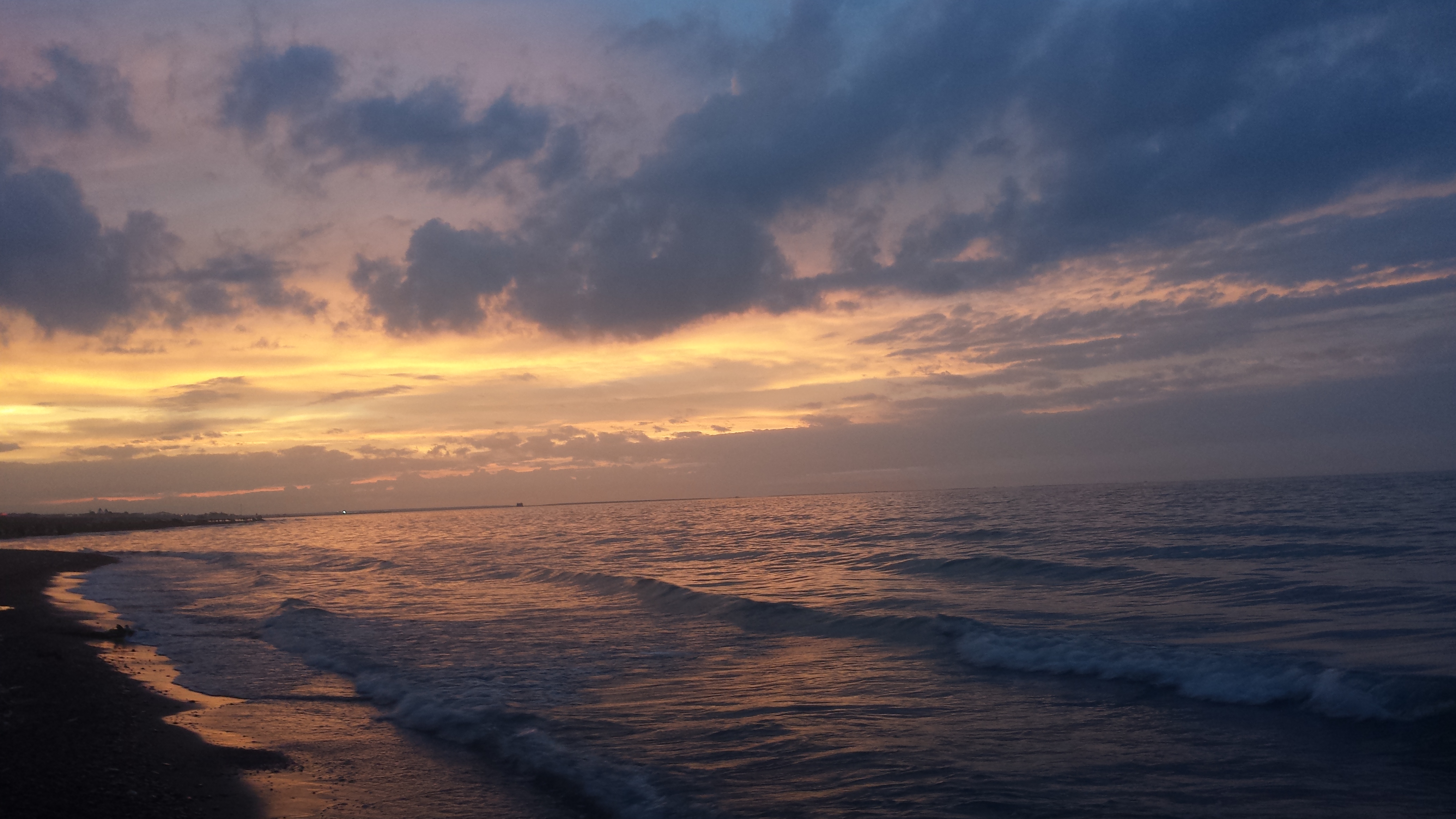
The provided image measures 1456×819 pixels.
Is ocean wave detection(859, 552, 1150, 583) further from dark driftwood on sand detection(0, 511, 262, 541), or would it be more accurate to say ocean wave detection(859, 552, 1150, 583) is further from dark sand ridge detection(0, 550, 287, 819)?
dark driftwood on sand detection(0, 511, 262, 541)

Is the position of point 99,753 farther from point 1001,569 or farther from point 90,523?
point 90,523

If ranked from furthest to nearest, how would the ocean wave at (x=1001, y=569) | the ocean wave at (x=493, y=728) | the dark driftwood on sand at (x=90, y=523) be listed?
1. the dark driftwood on sand at (x=90, y=523)
2. the ocean wave at (x=1001, y=569)
3. the ocean wave at (x=493, y=728)

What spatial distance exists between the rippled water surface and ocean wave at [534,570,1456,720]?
0.06 m

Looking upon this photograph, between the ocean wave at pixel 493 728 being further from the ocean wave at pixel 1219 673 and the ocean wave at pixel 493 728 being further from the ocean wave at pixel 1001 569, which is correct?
the ocean wave at pixel 1001 569

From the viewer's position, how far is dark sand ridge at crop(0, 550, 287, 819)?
7488mm

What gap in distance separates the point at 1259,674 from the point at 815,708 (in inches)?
283

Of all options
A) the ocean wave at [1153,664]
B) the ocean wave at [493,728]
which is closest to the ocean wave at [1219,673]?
the ocean wave at [1153,664]

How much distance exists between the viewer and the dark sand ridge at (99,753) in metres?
7.49

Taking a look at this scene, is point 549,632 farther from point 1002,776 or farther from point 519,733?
point 1002,776

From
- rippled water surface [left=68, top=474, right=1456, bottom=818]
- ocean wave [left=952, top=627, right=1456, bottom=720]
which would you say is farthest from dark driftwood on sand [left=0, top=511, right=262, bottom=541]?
ocean wave [left=952, top=627, right=1456, bottom=720]

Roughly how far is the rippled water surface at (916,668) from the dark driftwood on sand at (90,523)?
9057cm

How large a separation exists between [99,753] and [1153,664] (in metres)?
15.3

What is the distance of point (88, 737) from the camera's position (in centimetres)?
957

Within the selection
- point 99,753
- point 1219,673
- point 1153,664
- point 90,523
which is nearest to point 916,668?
point 1153,664
